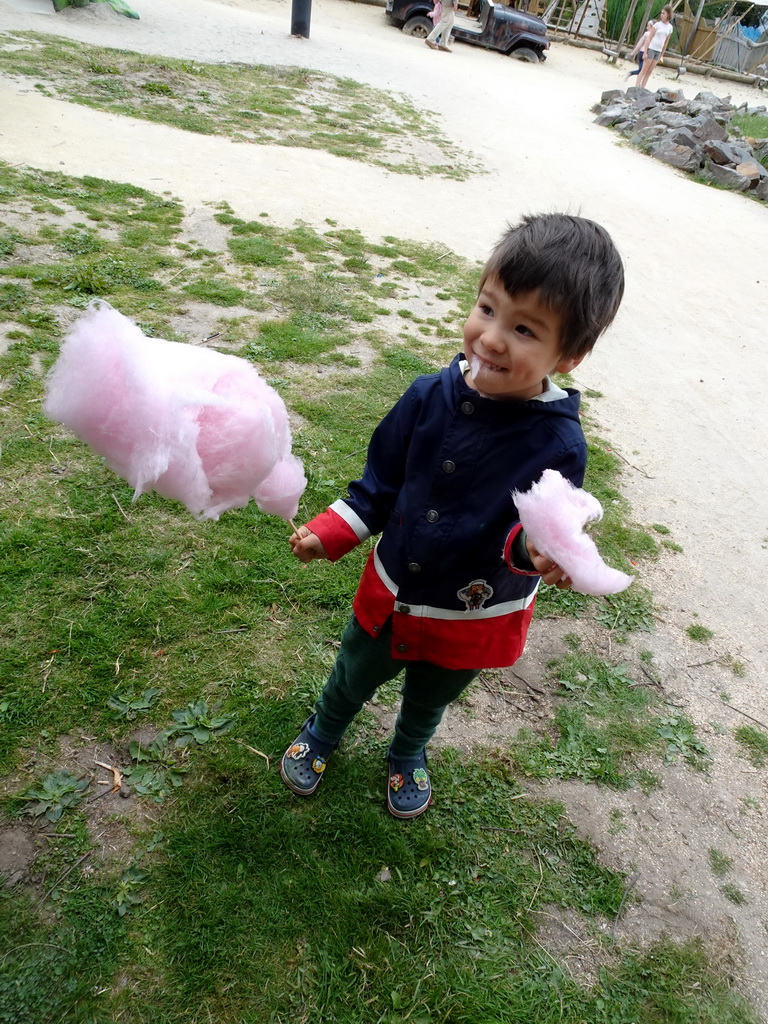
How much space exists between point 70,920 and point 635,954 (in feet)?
5.55

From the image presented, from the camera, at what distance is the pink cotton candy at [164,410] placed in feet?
4.89

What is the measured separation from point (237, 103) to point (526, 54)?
14.6 metres

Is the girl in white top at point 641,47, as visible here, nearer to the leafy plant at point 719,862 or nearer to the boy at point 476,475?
the boy at point 476,475

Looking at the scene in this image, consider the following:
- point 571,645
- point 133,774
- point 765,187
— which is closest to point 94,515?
point 133,774

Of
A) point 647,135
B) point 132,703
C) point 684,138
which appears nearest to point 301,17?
point 647,135

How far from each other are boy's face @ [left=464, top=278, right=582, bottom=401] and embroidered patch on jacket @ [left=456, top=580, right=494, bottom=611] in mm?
514

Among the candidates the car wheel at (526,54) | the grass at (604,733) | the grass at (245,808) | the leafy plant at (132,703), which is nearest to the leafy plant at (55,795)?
the grass at (245,808)

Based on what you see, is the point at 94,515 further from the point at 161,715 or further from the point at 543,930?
the point at 543,930

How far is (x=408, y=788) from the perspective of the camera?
232cm

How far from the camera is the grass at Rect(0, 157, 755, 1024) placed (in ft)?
6.12

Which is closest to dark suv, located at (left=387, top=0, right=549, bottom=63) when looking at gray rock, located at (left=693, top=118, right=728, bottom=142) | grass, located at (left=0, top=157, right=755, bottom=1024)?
gray rock, located at (left=693, top=118, right=728, bottom=142)

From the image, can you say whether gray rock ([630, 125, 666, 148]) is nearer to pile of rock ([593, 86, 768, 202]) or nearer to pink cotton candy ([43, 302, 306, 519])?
pile of rock ([593, 86, 768, 202])

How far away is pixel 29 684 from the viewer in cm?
241

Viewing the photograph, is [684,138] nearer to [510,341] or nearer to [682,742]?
[682,742]
